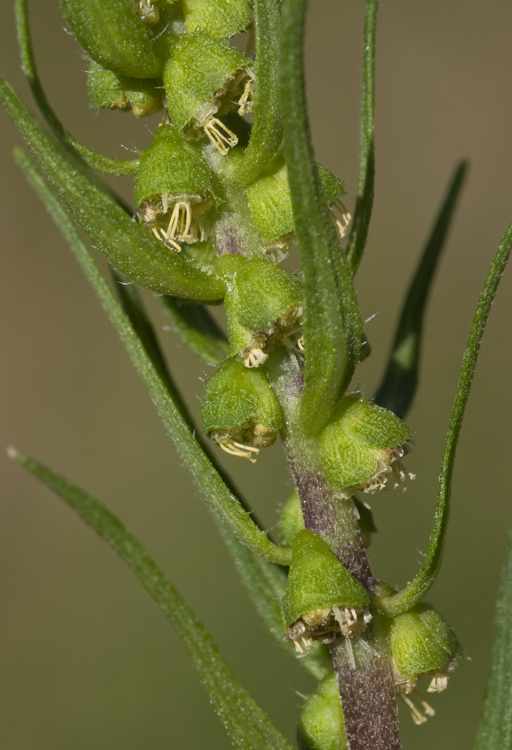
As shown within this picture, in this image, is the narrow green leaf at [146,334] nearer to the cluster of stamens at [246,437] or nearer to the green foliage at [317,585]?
the cluster of stamens at [246,437]

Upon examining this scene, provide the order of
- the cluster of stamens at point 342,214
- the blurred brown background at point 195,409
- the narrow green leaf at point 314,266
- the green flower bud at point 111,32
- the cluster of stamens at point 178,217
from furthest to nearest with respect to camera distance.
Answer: the blurred brown background at point 195,409 → the cluster of stamens at point 342,214 → the cluster of stamens at point 178,217 → the green flower bud at point 111,32 → the narrow green leaf at point 314,266

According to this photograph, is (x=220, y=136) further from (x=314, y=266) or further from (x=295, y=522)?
(x=295, y=522)

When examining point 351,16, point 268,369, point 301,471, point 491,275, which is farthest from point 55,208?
point 351,16

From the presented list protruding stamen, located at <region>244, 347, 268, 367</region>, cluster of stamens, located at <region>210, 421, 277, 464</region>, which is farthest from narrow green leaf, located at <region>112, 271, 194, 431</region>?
protruding stamen, located at <region>244, 347, 268, 367</region>

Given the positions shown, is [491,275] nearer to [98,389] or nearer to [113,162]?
[113,162]

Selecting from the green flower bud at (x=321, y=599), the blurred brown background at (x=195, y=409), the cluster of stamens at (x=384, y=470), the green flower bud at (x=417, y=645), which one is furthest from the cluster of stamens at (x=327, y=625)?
the blurred brown background at (x=195, y=409)

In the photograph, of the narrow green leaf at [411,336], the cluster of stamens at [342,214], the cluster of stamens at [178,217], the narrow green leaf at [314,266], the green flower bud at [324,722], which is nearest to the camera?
the narrow green leaf at [314,266]
